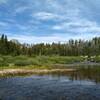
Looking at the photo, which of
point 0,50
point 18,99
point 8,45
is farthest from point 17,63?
point 8,45

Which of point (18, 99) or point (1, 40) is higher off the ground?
point (1, 40)

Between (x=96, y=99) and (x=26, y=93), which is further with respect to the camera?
(x=26, y=93)

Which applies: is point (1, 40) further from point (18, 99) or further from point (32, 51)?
point (18, 99)

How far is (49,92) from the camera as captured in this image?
2931cm

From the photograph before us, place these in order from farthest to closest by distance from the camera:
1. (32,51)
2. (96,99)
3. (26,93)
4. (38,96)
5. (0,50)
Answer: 1. (32,51)
2. (0,50)
3. (26,93)
4. (38,96)
5. (96,99)

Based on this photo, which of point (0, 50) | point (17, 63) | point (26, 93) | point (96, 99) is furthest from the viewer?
point (0, 50)

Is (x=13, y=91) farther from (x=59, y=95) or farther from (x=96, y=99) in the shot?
(x=96, y=99)

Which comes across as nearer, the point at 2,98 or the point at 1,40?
the point at 2,98

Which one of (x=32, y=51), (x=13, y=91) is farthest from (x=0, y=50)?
(x=13, y=91)

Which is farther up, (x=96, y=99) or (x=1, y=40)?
(x=1, y=40)

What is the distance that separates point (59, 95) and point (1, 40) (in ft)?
409

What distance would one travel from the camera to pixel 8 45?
14750cm

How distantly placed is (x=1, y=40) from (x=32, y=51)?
52049mm

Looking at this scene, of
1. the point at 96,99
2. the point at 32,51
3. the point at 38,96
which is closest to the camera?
the point at 96,99
